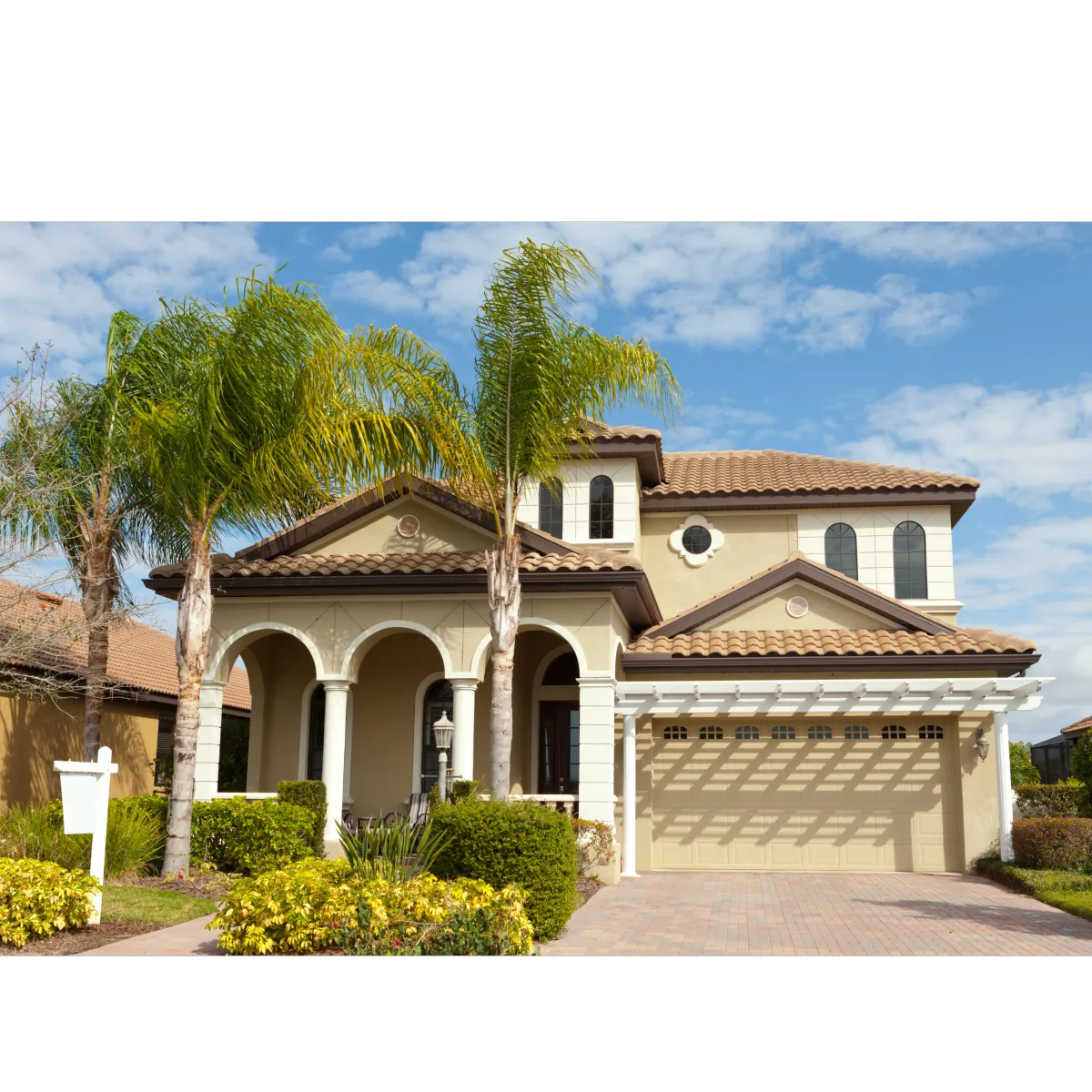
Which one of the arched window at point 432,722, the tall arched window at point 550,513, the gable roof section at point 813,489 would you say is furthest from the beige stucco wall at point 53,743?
Result: the gable roof section at point 813,489

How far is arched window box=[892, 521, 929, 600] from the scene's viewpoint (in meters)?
22.2

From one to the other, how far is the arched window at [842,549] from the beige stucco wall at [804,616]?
2942mm

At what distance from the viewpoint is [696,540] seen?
23.0 meters

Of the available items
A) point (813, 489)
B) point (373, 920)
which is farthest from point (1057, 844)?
point (373, 920)

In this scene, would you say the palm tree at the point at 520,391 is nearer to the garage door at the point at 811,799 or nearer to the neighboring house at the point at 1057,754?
the garage door at the point at 811,799

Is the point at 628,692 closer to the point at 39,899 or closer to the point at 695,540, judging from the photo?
the point at 695,540

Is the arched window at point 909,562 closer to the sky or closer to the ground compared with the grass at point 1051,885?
closer to the sky

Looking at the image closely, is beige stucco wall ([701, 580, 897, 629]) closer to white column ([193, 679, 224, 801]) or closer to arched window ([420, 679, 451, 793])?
arched window ([420, 679, 451, 793])

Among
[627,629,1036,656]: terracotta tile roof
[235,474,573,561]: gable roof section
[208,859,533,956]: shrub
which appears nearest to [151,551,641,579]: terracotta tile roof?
[235,474,573,561]: gable roof section

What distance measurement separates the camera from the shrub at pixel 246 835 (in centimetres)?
1474

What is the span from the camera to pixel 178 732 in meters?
14.8
